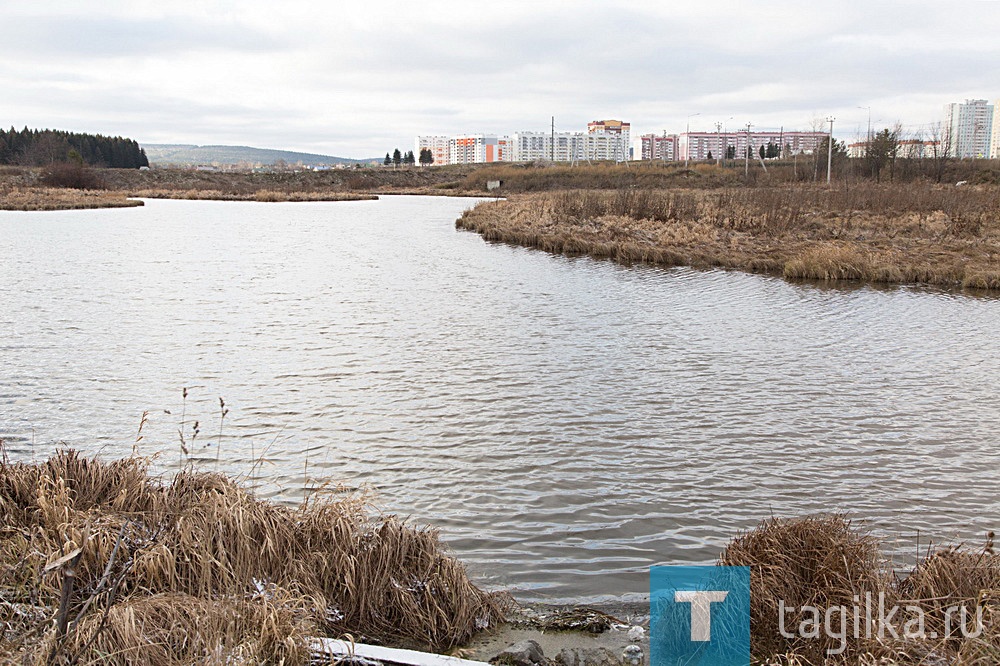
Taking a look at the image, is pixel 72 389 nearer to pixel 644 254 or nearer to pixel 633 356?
pixel 633 356

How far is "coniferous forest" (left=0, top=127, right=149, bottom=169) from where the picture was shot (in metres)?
103

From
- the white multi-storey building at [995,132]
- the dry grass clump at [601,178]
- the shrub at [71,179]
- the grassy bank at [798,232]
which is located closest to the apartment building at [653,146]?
the white multi-storey building at [995,132]

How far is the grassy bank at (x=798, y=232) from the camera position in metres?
21.3

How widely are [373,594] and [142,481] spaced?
1.96 metres

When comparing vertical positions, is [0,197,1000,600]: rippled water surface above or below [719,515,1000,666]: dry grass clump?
below

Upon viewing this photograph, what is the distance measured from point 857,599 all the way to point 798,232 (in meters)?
24.3

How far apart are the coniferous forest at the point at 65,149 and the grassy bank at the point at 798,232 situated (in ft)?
265

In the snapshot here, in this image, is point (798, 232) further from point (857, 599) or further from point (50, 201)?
point (50, 201)

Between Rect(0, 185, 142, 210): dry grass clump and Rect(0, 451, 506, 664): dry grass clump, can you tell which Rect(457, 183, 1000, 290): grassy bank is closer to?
Rect(0, 451, 506, 664): dry grass clump

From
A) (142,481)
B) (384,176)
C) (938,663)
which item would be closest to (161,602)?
(142,481)

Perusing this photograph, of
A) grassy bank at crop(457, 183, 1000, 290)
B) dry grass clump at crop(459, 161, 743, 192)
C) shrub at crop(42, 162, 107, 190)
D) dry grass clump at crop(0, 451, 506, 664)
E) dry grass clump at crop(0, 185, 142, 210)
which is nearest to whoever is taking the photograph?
dry grass clump at crop(0, 451, 506, 664)

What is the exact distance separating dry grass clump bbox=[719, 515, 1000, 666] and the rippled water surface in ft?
3.77

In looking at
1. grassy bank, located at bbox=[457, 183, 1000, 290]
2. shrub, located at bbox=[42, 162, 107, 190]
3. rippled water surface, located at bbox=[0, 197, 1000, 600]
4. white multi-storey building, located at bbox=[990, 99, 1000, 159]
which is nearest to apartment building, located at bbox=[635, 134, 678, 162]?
white multi-storey building, located at bbox=[990, 99, 1000, 159]

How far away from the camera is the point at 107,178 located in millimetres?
90250
